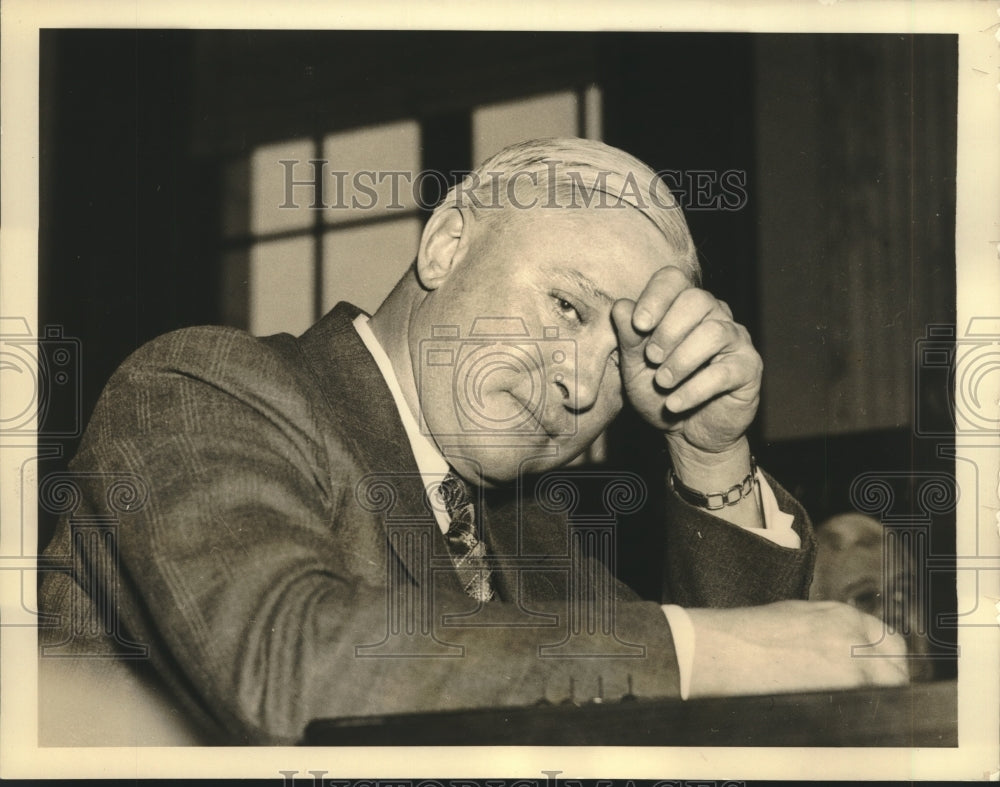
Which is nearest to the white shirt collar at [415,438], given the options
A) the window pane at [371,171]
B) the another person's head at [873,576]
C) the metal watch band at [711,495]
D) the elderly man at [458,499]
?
the elderly man at [458,499]

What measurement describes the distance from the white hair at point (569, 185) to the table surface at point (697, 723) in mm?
774

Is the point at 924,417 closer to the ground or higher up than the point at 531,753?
higher up

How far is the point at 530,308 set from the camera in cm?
221

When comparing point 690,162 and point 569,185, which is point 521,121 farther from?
point 690,162

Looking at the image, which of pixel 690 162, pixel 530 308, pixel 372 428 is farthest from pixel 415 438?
pixel 690 162

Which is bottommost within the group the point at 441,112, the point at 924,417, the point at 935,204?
the point at 924,417

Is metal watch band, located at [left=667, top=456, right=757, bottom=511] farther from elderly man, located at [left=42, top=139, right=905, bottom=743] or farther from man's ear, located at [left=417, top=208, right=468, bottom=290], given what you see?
man's ear, located at [left=417, top=208, right=468, bottom=290]

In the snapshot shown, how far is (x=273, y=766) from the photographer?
7.18ft

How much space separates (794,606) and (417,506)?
2.27ft

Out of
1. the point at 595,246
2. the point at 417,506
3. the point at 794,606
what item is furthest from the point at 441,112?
the point at 794,606

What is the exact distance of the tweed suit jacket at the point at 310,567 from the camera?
2.01 metres

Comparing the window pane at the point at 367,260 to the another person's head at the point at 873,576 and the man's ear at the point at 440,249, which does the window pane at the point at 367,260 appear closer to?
the man's ear at the point at 440,249

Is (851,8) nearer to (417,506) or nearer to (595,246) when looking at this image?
(595,246)

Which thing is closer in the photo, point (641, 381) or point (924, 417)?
point (641, 381)
